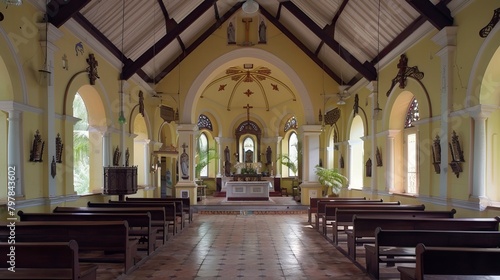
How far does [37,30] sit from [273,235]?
677cm

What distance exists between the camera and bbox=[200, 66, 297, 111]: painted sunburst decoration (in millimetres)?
21016

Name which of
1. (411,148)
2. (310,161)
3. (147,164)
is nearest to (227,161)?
(310,161)

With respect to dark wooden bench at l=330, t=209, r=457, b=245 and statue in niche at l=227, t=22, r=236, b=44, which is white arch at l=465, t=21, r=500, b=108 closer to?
dark wooden bench at l=330, t=209, r=457, b=245

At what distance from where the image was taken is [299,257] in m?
7.61

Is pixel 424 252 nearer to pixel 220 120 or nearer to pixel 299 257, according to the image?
pixel 299 257

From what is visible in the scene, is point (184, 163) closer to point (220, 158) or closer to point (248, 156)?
point (220, 158)

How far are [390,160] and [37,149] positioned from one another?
9.17 meters

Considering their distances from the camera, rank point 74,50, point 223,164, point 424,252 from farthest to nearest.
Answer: point 223,164 < point 74,50 < point 424,252

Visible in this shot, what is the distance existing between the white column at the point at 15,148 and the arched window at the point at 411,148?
940 centimetres

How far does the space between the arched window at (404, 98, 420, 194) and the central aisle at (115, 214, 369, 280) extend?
3.11 m

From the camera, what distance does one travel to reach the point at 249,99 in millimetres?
23344

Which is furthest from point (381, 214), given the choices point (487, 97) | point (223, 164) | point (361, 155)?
point (223, 164)

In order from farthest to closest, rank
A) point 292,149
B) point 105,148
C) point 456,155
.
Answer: point 292,149, point 105,148, point 456,155

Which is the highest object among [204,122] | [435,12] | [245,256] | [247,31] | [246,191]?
[247,31]
